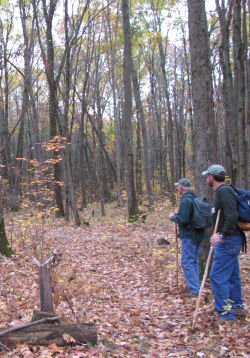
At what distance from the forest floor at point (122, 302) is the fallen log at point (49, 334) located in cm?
8

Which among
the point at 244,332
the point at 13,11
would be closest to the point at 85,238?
the point at 244,332

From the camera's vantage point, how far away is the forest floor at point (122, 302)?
146 inches

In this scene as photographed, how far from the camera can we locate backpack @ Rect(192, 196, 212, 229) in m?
5.16

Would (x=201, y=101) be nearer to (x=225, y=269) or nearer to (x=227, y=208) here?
(x=227, y=208)

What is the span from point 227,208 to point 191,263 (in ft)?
5.51

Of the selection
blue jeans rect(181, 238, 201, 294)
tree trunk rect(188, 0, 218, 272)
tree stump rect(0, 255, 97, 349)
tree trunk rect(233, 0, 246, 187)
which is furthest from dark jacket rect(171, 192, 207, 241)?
tree trunk rect(233, 0, 246, 187)

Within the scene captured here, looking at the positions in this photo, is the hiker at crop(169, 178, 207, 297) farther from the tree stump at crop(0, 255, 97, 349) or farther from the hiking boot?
the tree stump at crop(0, 255, 97, 349)

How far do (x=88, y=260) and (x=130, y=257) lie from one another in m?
1.22

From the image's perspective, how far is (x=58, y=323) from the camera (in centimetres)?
365

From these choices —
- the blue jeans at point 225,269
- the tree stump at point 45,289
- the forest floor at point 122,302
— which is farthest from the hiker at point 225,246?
the tree stump at point 45,289

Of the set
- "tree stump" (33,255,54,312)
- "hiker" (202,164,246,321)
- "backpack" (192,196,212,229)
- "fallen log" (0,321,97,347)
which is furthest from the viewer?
"backpack" (192,196,212,229)

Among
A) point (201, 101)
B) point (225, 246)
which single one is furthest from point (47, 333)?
point (201, 101)

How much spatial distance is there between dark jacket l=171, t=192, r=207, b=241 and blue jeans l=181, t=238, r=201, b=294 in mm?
104

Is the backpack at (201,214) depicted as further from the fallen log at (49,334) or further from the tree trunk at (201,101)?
the fallen log at (49,334)
